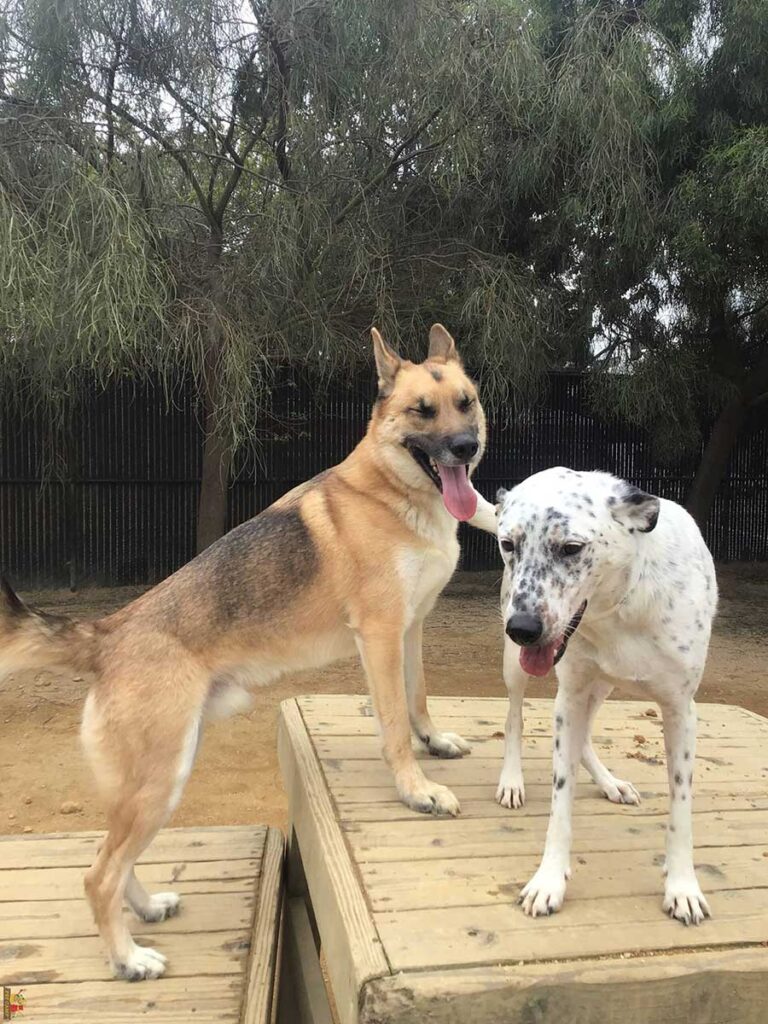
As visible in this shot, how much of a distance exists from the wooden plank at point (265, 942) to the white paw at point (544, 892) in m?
0.75

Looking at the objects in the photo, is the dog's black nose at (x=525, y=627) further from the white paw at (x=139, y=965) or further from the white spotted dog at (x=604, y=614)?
the white paw at (x=139, y=965)

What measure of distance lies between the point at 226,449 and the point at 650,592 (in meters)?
5.45

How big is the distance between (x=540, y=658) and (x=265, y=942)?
134 cm

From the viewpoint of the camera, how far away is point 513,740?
8.36ft

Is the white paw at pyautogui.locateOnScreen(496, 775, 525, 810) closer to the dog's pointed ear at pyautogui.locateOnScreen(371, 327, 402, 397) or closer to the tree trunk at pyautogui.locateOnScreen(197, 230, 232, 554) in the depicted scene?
the dog's pointed ear at pyautogui.locateOnScreen(371, 327, 402, 397)

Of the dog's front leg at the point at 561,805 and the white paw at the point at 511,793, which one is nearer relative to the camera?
the dog's front leg at the point at 561,805

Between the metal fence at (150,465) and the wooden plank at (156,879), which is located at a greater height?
the metal fence at (150,465)

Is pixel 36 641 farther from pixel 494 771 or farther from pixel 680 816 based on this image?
pixel 680 816

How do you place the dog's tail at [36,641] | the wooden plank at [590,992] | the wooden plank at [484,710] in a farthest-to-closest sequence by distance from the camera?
the wooden plank at [484,710] → the dog's tail at [36,641] → the wooden plank at [590,992]

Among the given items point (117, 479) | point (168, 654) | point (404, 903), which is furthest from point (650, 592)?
point (117, 479)

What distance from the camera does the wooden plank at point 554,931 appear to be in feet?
5.25

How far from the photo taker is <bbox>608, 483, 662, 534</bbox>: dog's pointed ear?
1.65 m

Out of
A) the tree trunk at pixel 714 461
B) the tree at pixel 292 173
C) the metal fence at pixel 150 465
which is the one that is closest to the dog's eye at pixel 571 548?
the tree at pixel 292 173

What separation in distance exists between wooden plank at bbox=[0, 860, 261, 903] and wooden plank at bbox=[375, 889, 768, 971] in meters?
1.01
